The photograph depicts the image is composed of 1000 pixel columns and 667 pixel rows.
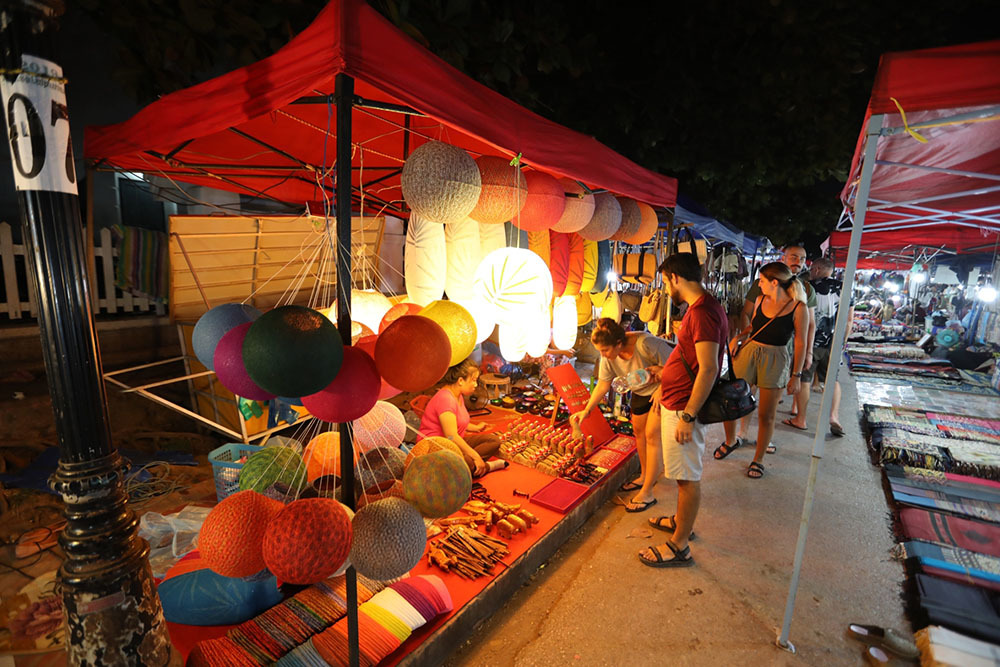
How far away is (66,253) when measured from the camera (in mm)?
1368

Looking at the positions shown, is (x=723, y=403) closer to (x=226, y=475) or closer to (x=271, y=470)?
(x=271, y=470)

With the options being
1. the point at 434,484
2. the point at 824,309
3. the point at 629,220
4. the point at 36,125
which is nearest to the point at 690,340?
the point at 629,220

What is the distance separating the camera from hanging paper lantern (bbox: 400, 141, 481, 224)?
2.03m

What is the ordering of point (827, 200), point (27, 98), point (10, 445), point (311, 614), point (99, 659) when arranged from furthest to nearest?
point (827, 200) → point (10, 445) → point (311, 614) → point (99, 659) → point (27, 98)

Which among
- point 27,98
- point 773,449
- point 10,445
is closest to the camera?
point 27,98

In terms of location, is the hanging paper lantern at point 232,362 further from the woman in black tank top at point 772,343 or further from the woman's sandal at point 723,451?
the woman's sandal at point 723,451

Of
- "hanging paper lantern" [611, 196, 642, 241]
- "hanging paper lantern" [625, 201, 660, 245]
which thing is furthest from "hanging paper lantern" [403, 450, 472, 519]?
"hanging paper lantern" [625, 201, 660, 245]

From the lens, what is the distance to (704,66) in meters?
6.62

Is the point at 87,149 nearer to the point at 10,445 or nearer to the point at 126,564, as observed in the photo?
the point at 126,564

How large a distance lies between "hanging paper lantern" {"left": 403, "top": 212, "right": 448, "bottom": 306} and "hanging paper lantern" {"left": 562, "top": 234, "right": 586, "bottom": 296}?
1562 millimetres

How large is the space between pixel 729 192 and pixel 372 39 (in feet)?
30.5

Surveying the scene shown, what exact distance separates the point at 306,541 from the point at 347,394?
46 centimetres

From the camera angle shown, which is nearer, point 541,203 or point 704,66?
point 541,203

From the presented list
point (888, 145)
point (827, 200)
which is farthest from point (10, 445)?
point (827, 200)
